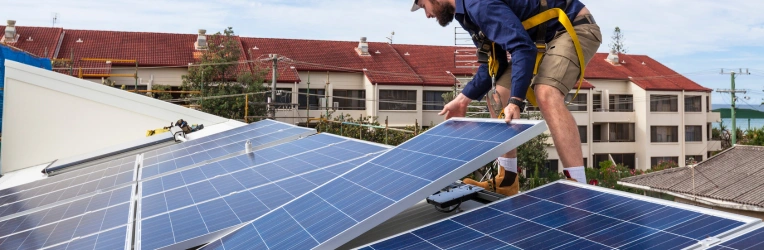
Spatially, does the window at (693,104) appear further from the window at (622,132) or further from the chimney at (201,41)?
the chimney at (201,41)

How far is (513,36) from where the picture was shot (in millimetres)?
3795

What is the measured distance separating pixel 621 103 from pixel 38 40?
42871mm

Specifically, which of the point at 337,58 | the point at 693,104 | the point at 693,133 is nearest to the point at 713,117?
the point at 693,133

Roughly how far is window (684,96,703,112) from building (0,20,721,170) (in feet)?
0.28

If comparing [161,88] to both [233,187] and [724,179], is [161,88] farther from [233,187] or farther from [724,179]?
[233,187]

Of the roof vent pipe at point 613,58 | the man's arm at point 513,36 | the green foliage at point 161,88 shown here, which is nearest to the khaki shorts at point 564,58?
the man's arm at point 513,36

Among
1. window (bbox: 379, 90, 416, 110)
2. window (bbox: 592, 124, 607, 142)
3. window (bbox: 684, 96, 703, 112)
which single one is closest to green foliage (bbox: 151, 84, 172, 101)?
window (bbox: 379, 90, 416, 110)

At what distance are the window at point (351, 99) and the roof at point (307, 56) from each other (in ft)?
5.21

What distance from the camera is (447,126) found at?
4289 mm

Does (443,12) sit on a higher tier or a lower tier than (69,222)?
higher

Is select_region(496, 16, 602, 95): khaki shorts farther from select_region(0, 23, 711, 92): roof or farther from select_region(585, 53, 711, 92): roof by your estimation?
select_region(585, 53, 711, 92): roof

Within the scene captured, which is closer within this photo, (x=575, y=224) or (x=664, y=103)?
(x=575, y=224)

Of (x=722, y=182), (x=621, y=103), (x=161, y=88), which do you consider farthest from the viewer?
(x=621, y=103)

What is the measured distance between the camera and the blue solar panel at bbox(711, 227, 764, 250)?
1.97 m
